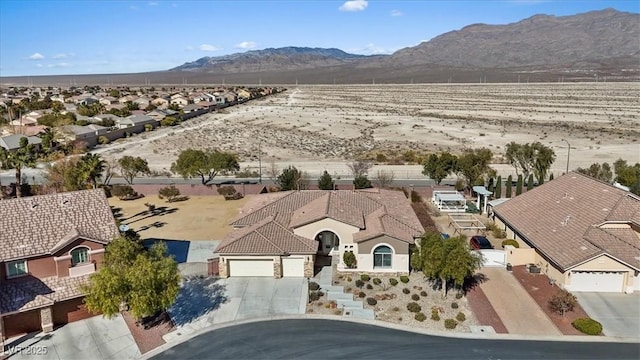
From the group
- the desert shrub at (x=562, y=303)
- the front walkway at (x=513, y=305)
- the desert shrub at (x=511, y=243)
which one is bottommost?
the front walkway at (x=513, y=305)

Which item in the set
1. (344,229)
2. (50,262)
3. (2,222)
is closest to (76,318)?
(50,262)

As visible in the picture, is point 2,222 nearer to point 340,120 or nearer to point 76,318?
point 76,318

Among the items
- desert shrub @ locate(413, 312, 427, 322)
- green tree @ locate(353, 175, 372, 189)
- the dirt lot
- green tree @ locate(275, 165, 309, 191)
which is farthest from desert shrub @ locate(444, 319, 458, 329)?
green tree @ locate(275, 165, 309, 191)

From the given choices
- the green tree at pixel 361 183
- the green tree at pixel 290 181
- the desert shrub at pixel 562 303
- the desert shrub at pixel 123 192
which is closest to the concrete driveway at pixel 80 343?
the desert shrub at pixel 562 303

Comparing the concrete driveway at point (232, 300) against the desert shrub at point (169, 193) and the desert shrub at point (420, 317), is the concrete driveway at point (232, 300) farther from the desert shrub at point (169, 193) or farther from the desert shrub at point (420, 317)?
the desert shrub at point (169, 193)

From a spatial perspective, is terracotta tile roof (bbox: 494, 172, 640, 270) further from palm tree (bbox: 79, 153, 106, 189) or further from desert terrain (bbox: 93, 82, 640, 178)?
palm tree (bbox: 79, 153, 106, 189)

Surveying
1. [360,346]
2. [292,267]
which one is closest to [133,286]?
[292,267]

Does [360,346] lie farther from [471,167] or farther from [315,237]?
[471,167]
